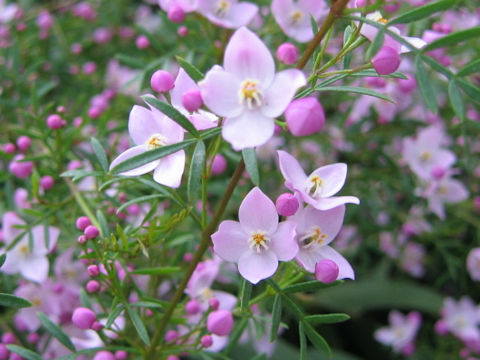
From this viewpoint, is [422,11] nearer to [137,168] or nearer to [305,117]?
[305,117]

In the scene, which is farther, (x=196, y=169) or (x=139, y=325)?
(x=139, y=325)

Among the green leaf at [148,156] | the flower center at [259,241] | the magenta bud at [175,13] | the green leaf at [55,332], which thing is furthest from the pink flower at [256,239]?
the magenta bud at [175,13]

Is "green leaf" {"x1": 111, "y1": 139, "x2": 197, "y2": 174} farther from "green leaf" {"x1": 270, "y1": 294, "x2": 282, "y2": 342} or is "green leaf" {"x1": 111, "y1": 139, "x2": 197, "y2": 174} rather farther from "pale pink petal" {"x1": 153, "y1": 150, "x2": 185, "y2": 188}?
"green leaf" {"x1": 270, "y1": 294, "x2": 282, "y2": 342}

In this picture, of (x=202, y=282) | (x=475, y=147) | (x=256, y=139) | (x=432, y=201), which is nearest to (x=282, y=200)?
(x=256, y=139)

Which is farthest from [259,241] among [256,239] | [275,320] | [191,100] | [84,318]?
[84,318]

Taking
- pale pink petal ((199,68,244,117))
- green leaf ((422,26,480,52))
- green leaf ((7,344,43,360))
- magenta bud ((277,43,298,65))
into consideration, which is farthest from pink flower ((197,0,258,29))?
green leaf ((7,344,43,360))

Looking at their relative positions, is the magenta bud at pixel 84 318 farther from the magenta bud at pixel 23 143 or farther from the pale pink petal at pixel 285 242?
the magenta bud at pixel 23 143
